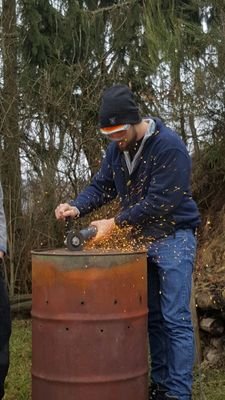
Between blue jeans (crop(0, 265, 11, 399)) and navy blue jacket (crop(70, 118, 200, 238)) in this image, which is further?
blue jeans (crop(0, 265, 11, 399))

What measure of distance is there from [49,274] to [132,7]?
651 centimetres

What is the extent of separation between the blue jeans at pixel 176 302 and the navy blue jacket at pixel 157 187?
83 millimetres

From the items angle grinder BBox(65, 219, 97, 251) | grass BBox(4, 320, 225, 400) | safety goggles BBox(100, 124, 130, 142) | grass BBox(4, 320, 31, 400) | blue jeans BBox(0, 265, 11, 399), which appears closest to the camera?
angle grinder BBox(65, 219, 97, 251)

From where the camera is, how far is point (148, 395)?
3.88m

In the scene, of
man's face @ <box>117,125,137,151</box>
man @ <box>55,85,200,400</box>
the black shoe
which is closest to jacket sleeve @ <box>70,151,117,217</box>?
man @ <box>55,85,200,400</box>

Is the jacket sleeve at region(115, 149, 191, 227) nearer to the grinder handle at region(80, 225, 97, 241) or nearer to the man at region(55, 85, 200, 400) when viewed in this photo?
the man at region(55, 85, 200, 400)

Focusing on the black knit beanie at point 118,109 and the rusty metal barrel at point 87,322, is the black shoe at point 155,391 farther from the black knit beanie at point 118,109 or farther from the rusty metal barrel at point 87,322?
the black knit beanie at point 118,109

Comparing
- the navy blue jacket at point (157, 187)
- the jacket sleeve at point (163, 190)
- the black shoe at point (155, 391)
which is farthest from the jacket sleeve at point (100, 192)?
the black shoe at point (155, 391)

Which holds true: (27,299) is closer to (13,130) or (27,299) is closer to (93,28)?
(13,130)

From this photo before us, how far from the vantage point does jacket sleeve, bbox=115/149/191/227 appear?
3.75 m

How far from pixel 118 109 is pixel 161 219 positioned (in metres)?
0.63

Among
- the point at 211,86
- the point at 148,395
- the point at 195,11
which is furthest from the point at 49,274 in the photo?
the point at 195,11

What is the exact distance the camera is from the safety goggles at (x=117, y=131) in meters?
3.73

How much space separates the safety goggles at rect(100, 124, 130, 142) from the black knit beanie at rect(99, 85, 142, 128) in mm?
21
